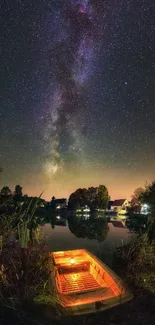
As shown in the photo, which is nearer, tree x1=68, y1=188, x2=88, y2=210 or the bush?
the bush

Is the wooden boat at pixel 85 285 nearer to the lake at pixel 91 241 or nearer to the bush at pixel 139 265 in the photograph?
the bush at pixel 139 265

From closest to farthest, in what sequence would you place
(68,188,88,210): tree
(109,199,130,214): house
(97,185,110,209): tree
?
(97,185,110,209): tree → (68,188,88,210): tree → (109,199,130,214): house

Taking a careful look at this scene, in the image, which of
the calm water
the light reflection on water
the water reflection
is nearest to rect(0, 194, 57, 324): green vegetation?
the calm water

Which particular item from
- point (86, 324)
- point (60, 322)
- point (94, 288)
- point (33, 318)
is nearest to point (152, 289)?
point (94, 288)

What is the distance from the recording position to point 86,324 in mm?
6648

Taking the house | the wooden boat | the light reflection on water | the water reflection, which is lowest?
the wooden boat

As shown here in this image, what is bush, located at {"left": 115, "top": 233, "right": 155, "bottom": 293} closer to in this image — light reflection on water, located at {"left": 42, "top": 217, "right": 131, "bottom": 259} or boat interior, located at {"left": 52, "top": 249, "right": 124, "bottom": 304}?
boat interior, located at {"left": 52, "top": 249, "right": 124, "bottom": 304}

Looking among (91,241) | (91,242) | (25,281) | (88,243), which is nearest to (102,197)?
(91,241)

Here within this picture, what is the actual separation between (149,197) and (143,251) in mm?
37487

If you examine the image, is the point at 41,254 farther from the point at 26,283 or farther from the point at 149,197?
the point at 149,197

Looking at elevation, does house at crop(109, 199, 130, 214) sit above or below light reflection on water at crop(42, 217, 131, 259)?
above

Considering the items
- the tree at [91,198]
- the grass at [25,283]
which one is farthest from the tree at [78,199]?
the grass at [25,283]

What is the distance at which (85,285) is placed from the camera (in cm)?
873

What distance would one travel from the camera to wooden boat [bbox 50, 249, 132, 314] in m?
7.07
